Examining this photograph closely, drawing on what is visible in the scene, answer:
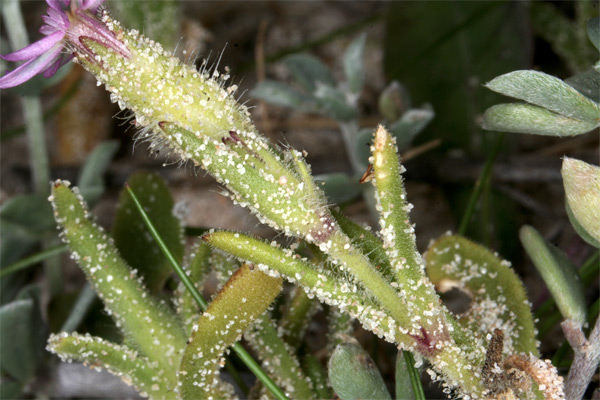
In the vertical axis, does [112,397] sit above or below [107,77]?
below

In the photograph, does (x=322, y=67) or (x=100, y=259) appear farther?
(x=322, y=67)

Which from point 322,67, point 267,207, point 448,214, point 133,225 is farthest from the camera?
point 448,214

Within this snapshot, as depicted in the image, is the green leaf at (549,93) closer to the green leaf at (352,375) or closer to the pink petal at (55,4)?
the green leaf at (352,375)

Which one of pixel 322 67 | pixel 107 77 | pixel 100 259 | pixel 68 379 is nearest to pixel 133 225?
pixel 100 259

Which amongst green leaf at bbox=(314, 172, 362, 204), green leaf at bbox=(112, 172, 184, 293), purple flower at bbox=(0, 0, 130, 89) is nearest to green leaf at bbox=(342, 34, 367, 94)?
green leaf at bbox=(314, 172, 362, 204)

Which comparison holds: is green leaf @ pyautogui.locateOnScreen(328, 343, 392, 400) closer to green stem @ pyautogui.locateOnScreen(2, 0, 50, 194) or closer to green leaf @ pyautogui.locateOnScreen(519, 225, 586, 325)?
green leaf @ pyautogui.locateOnScreen(519, 225, 586, 325)

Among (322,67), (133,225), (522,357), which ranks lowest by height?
(522,357)

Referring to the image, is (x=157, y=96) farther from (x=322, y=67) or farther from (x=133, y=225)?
(x=322, y=67)
